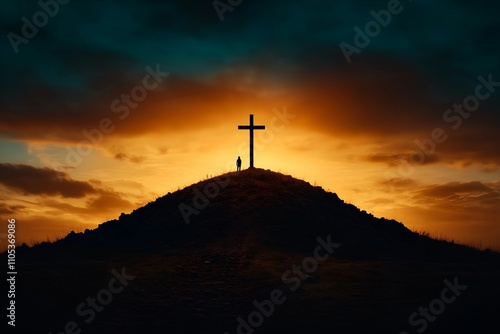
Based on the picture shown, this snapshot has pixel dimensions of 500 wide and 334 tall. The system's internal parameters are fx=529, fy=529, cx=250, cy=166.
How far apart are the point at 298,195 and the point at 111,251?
13.4 meters

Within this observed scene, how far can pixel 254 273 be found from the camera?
81.8 feet

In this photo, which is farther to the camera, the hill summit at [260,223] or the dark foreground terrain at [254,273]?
the hill summit at [260,223]

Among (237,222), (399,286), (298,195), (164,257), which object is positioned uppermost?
(298,195)

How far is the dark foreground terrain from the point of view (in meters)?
19.0

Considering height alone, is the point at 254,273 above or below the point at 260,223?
below

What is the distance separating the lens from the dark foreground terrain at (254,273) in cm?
1900

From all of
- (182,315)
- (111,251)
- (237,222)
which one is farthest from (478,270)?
(111,251)

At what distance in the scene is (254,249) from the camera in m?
28.9

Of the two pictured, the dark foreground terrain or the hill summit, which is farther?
the hill summit

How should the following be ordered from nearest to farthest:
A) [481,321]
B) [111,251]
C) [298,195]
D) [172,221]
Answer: [481,321]
[111,251]
[172,221]
[298,195]

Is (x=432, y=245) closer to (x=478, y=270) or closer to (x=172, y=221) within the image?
(x=478, y=270)

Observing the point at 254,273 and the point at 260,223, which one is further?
the point at 260,223

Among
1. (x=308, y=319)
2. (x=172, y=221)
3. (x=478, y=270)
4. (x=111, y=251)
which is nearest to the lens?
(x=308, y=319)

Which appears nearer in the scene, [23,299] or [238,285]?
[23,299]
